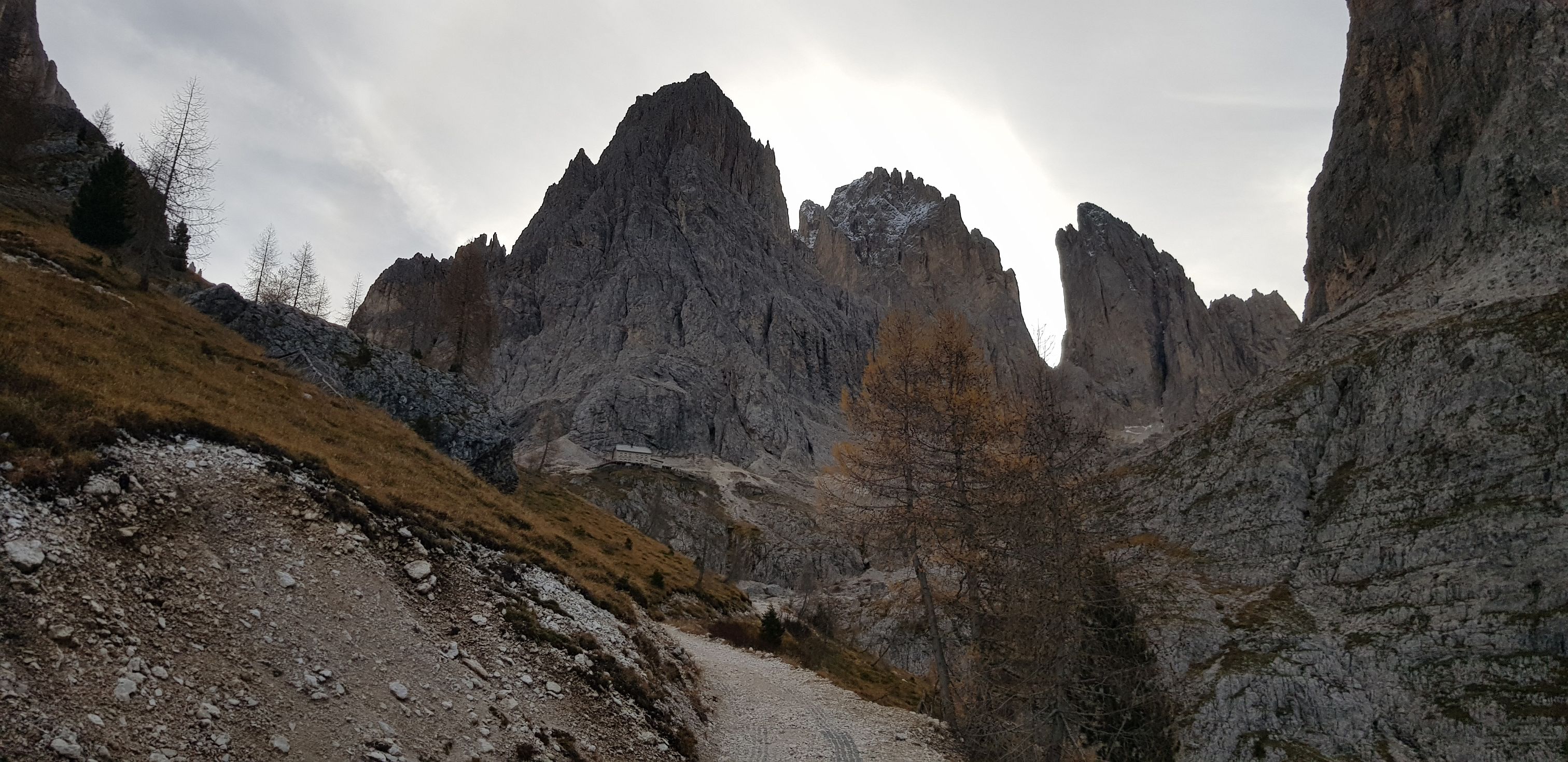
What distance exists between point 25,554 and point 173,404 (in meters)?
7.59

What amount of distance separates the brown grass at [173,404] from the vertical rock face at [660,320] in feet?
316

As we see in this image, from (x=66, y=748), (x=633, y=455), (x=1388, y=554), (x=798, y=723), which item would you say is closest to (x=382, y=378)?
(x=798, y=723)

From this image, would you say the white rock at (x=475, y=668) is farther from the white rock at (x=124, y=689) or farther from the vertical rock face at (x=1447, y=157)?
the vertical rock face at (x=1447, y=157)

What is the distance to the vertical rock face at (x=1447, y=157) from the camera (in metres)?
53.0

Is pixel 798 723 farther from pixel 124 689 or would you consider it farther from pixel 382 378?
pixel 382 378

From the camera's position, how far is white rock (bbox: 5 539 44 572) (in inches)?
308

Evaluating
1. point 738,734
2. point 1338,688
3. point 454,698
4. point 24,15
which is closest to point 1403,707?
point 1338,688

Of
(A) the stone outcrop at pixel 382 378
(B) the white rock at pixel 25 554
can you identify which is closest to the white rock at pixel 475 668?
(B) the white rock at pixel 25 554

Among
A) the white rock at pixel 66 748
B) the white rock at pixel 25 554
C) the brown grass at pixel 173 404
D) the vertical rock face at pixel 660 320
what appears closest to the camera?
the white rock at pixel 66 748

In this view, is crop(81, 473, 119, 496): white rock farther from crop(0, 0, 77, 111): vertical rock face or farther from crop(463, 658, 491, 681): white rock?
crop(0, 0, 77, 111): vertical rock face

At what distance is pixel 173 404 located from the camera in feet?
46.8

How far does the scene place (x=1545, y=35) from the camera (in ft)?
196

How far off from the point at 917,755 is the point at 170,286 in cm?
4100

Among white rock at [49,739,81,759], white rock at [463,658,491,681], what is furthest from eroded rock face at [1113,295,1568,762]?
white rock at [49,739,81,759]
